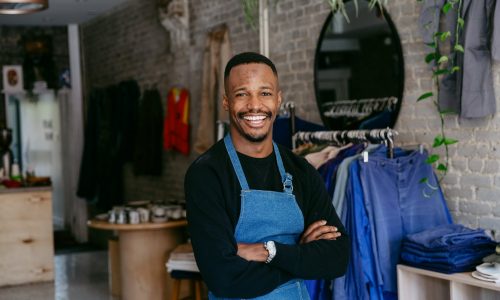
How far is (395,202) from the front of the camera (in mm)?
3996

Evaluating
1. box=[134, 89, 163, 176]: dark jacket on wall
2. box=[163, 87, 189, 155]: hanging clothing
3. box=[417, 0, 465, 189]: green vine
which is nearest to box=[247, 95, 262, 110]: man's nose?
box=[417, 0, 465, 189]: green vine

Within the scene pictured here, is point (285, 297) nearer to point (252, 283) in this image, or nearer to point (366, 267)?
point (252, 283)

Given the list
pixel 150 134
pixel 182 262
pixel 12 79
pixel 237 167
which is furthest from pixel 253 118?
pixel 12 79

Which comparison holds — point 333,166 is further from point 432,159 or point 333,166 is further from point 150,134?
point 150,134

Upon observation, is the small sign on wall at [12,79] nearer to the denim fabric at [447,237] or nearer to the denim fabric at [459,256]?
the denim fabric at [447,237]

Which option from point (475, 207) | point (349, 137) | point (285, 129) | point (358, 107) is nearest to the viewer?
point (475, 207)

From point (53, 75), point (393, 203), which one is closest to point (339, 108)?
point (393, 203)

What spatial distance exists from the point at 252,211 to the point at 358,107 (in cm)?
288

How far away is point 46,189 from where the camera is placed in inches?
304

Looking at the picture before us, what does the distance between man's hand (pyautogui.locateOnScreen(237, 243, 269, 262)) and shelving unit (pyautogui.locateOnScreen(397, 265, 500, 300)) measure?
1577mm

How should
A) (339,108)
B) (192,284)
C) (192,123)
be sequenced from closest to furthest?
(339,108) → (192,284) → (192,123)

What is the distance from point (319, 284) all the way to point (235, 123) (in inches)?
80.7

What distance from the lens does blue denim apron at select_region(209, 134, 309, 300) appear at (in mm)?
2268

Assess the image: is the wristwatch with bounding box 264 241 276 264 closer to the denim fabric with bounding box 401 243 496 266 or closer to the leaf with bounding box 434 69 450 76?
the denim fabric with bounding box 401 243 496 266
